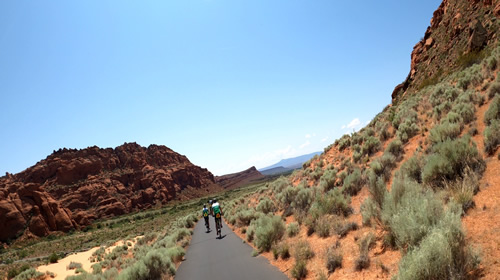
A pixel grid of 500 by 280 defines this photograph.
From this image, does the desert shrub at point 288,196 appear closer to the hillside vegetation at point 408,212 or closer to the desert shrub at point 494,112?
the hillside vegetation at point 408,212

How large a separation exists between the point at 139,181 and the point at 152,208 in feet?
65.1

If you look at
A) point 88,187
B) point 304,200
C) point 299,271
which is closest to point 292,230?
point 304,200

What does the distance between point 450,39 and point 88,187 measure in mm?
113892

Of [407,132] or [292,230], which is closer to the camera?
[292,230]

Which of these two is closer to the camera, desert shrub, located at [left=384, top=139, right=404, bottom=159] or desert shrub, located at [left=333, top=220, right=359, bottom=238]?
desert shrub, located at [left=333, top=220, right=359, bottom=238]

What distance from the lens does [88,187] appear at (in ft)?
325

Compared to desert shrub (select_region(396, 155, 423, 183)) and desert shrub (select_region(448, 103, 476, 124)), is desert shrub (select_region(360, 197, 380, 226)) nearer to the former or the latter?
desert shrub (select_region(396, 155, 423, 183))

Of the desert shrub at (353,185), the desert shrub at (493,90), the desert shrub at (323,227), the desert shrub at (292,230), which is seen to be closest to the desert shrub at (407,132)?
the desert shrub at (493,90)

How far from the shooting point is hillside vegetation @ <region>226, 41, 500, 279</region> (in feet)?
12.5

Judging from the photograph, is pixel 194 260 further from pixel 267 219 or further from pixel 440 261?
pixel 440 261

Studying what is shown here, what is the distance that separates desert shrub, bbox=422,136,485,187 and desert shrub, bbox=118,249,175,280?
9.07 meters

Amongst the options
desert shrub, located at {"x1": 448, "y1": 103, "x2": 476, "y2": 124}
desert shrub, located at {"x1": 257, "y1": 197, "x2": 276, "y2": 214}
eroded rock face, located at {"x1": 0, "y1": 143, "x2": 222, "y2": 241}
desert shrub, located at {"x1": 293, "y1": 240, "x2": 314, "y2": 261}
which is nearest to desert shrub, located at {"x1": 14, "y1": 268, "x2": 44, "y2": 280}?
desert shrub, located at {"x1": 257, "y1": 197, "x2": 276, "y2": 214}

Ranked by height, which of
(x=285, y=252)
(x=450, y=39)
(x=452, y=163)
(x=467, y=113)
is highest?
(x=450, y=39)

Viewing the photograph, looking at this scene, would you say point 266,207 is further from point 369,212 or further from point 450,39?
point 450,39
